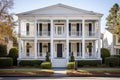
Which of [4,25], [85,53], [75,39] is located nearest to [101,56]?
[85,53]

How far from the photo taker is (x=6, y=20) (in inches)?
1256

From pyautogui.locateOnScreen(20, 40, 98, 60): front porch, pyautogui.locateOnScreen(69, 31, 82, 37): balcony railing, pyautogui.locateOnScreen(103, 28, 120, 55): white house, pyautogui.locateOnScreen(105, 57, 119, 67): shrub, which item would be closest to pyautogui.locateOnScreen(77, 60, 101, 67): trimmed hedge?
pyautogui.locateOnScreen(105, 57, 119, 67): shrub

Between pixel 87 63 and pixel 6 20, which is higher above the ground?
pixel 6 20

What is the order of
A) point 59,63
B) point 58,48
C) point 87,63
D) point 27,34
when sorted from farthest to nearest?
point 58,48 < point 27,34 < point 59,63 < point 87,63

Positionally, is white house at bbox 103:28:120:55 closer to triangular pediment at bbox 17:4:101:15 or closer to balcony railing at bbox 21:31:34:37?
triangular pediment at bbox 17:4:101:15

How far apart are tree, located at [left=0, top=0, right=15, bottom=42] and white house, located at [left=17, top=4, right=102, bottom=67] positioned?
17.6 ft

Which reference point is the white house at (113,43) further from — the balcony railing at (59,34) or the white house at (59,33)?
the balcony railing at (59,34)

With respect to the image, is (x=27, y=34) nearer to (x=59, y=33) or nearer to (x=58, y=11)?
(x=59, y=33)

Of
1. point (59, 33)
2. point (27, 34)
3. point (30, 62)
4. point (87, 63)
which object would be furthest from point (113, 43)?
point (30, 62)

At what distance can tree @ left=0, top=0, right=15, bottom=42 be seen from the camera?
31044 millimetres

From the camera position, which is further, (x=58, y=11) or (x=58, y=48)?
(x=58, y=48)

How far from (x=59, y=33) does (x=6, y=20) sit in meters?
11.1

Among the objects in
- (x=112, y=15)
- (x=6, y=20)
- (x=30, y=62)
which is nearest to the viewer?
(x=6, y=20)

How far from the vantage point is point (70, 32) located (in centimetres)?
4044
